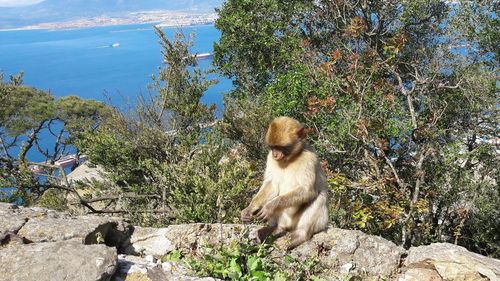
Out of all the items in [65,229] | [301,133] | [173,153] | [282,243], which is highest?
[301,133]

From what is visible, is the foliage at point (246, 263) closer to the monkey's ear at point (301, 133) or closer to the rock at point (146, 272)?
the rock at point (146, 272)

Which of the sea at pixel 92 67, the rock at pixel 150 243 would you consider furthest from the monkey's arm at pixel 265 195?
the sea at pixel 92 67

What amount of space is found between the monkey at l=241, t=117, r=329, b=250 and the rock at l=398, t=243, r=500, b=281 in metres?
0.92

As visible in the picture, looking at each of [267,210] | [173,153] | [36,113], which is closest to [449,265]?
[267,210]

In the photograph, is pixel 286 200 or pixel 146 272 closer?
pixel 146 272

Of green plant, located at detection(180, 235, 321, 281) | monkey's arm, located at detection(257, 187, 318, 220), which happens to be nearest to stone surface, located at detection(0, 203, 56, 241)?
green plant, located at detection(180, 235, 321, 281)

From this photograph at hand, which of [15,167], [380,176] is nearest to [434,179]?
[380,176]

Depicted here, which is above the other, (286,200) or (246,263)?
(286,200)

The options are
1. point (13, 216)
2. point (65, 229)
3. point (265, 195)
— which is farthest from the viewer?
point (265, 195)

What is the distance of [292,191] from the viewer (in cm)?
463

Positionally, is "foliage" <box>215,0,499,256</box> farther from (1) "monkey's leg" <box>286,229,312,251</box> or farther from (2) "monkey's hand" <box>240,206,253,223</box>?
(2) "monkey's hand" <box>240,206,253,223</box>

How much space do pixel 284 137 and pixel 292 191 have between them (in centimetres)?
56

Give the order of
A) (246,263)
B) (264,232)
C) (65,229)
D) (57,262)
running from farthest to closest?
(264,232) → (246,263) → (65,229) → (57,262)

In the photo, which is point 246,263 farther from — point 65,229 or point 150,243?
point 65,229
